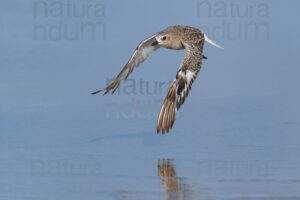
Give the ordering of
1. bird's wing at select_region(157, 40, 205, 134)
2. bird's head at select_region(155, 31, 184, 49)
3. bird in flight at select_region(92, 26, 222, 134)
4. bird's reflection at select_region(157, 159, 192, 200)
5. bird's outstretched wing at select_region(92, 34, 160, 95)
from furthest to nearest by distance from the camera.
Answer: bird's outstretched wing at select_region(92, 34, 160, 95) < bird's head at select_region(155, 31, 184, 49) < bird in flight at select_region(92, 26, 222, 134) < bird's wing at select_region(157, 40, 205, 134) < bird's reflection at select_region(157, 159, 192, 200)

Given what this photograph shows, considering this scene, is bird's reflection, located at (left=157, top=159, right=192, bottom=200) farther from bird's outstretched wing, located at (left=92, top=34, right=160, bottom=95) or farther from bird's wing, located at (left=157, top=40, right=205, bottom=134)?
bird's outstretched wing, located at (left=92, top=34, right=160, bottom=95)

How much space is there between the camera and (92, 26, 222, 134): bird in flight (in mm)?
16094

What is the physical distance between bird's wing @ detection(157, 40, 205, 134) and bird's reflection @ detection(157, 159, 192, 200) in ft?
5.15

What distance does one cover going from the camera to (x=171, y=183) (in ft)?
52.8

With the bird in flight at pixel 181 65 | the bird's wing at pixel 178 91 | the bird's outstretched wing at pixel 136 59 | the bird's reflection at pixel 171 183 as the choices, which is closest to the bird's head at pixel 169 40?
the bird in flight at pixel 181 65

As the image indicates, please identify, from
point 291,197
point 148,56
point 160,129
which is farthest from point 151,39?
point 291,197

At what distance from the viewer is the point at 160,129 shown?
1562 centimetres

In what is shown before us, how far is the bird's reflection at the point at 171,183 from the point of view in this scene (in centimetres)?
1446

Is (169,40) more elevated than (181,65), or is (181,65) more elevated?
(169,40)

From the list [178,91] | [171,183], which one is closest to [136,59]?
[178,91]

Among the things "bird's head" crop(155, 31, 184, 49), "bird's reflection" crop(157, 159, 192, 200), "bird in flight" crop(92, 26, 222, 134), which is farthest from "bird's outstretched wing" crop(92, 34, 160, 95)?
"bird's reflection" crop(157, 159, 192, 200)

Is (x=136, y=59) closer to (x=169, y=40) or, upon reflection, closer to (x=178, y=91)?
(x=169, y=40)

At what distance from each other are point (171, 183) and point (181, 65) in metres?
3.47

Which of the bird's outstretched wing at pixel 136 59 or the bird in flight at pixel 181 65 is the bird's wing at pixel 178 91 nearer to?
the bird in flight at pixel 181 65
